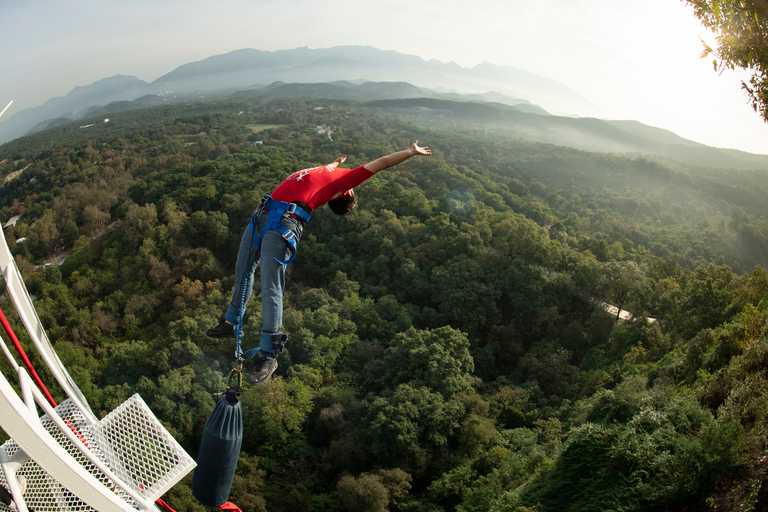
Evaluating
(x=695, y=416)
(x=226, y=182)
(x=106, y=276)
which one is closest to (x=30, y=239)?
(x=106, y=276)

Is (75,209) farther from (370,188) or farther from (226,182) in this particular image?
(370,188)

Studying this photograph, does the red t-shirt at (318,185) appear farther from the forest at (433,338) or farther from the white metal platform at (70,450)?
the forest at (433,338)

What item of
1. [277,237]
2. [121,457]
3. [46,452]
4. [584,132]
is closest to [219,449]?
[121,457]

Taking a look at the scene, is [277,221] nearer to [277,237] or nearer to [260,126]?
[277,237]

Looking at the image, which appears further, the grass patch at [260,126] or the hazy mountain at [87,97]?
the grass patch at [260,126]

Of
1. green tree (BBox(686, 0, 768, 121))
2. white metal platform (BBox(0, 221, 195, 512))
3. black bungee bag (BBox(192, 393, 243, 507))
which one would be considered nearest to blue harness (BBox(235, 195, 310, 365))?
black bungee bag (BBox(192, 393, 243, 507))

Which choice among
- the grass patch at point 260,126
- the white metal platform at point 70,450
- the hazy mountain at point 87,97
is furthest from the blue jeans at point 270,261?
the grass patch at point 260,126
